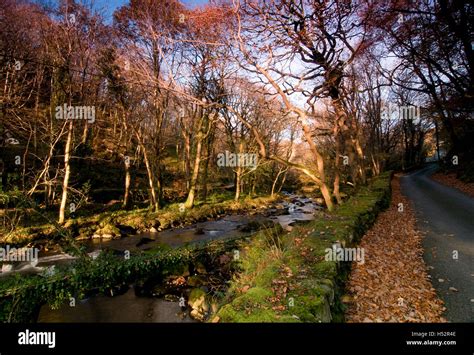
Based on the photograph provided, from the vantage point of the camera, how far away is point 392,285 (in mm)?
5613

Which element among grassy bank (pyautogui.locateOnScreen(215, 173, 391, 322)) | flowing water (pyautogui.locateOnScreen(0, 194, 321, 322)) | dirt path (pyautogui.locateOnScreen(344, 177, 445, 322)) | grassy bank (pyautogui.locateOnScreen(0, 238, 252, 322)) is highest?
grassy bank (pyautogui.locateOnScreen(215, 173, 391, 322))

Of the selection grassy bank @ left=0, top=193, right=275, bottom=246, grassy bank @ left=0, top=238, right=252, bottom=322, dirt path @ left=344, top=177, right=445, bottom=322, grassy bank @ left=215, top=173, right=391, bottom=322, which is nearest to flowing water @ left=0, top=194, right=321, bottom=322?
grassy bank @ left=0, top=238, right=252, bottom=322

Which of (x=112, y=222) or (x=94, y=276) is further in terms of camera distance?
(x=112, y=222)

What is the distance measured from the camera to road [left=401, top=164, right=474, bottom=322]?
473cm

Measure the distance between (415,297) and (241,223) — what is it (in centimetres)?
1327

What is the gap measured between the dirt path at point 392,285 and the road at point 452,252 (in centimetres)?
18

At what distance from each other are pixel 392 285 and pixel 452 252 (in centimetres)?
282

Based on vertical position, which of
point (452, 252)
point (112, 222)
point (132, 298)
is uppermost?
point (452, 252)

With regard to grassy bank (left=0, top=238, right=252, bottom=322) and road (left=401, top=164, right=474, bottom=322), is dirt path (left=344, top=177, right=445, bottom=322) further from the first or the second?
grassy bank (left=0, top=238, right=252, bottom=322)

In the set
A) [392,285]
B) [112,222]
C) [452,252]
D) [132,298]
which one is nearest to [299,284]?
[392,285]

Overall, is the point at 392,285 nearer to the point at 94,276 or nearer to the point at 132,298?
the point at 132,298

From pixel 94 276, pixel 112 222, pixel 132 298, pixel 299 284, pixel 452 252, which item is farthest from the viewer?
pixel 112 222

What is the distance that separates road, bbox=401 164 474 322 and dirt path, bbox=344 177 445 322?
7.2 inches
